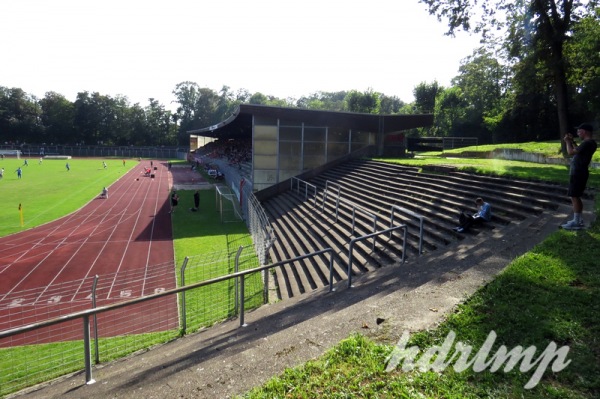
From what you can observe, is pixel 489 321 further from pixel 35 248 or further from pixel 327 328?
pixel 35 248

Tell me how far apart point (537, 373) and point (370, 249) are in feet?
21.2

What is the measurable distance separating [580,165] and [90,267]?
15604 millimetres

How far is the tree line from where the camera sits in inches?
724

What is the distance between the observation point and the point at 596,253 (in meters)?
5.92

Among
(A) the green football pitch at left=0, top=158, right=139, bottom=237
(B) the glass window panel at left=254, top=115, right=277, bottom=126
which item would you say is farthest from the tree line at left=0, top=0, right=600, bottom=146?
(A) the green football pitch at left=0, top=158, right=139, bottom=237

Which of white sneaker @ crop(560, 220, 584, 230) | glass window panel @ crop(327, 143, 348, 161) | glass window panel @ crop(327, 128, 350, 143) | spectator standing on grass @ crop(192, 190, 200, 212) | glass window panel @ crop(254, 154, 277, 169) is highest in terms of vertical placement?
glass window panel @ crop(327, 128, 350, 143)

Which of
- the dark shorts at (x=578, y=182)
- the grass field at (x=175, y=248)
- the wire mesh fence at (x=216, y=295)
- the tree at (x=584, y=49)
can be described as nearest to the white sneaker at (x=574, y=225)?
the dark shorts at (x=578, y=182)

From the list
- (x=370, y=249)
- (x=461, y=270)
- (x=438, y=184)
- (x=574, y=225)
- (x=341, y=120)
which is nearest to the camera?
(x=461, y=270)

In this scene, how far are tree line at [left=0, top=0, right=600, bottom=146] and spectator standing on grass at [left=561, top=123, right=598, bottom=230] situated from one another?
522 inches

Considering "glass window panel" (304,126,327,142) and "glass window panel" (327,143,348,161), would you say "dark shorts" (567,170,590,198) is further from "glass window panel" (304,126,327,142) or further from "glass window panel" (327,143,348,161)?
"glass window panel" (327,143,348,161)

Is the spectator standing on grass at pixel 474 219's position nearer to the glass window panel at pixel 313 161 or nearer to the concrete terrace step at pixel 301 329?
the concrete terrace step at pixel 301 329

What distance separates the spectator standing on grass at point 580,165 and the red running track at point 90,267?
8.95 meters

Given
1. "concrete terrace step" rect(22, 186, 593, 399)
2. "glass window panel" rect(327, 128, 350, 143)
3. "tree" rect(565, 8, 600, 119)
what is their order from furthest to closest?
"glass window panel" rect(327, 128, 350, 143), "tree" rect(565, 8, 600, 119), "concrete terrace step" rect(22, 186, 593, 399)

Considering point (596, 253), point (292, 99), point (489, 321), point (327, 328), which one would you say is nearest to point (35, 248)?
point (327, 328)
